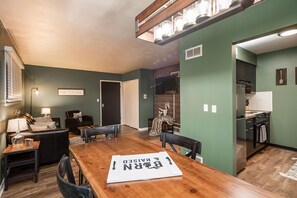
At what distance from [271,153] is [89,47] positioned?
4.83 metres

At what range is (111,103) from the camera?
276 inches

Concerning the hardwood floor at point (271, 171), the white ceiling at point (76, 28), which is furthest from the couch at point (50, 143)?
the hardwood floor at point (271, 171)

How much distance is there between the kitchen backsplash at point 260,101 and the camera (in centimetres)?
Answer: 388

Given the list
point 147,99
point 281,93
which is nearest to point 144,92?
point 147,99

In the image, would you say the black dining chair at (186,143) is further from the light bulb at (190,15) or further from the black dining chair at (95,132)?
the light bulb at (190,15)

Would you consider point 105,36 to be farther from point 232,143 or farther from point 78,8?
point 232,143

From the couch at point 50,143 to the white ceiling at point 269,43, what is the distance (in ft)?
13.6

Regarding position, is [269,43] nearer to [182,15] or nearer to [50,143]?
[182,15]

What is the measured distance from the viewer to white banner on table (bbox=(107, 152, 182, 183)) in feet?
3.05

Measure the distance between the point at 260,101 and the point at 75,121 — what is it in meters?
5.76

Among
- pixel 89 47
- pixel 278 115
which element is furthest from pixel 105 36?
pixel 278 115

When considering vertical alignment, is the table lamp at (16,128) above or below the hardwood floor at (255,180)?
above

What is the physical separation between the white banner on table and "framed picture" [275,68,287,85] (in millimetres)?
3974

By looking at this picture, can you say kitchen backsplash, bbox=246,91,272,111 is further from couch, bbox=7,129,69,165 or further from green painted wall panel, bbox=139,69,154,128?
couch, bbox=7,129,69,165
